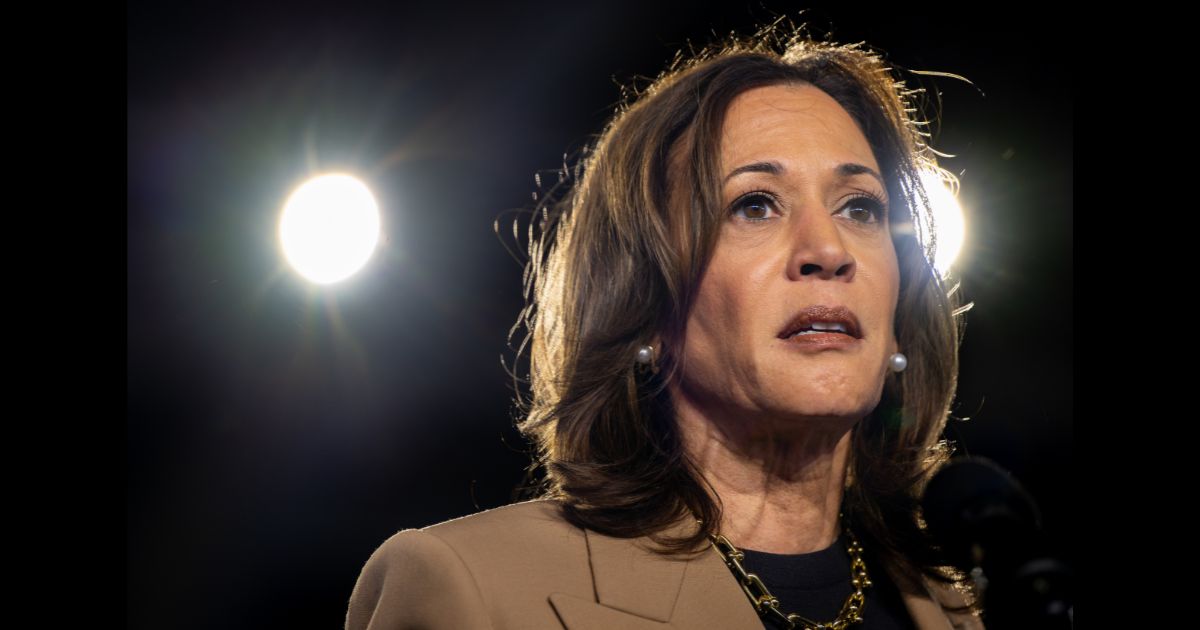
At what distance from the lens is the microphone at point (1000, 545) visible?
1456 millimetres

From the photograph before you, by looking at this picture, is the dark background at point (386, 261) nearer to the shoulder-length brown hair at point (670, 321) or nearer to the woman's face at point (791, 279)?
the shoulder-length brown hair at point (670, 321)

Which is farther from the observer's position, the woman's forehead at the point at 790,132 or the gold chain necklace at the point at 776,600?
the woman's forehead at the point at 790,132

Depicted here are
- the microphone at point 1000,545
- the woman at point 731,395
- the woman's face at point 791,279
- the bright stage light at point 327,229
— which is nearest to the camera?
the microphone at point 1000,545

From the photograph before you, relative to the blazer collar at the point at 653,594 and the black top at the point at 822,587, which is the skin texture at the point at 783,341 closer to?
the black top at the point at 822,587

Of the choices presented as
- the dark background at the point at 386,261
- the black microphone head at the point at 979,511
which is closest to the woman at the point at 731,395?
the black microphone head at the point at 979,511

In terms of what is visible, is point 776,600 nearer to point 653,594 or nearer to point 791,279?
point 653,594

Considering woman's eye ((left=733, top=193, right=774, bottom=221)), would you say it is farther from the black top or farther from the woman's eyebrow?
the black top

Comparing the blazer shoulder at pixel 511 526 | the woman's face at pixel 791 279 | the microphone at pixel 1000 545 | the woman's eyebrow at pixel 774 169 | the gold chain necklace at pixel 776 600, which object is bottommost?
the gold chain necklace at pixel 776 600

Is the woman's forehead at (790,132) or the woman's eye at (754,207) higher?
the woman's forehead at (790,132)

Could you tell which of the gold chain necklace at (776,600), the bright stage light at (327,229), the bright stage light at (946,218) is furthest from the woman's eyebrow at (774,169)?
the bright stage light at (327,229)

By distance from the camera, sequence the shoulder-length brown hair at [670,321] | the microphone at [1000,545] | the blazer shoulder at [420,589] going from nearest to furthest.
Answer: the microphone at [1000,545] → the blazer shoulder at [420,589] → the shoulder-length brown hair at [670,321]

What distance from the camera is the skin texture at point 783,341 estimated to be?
2389 millimetres

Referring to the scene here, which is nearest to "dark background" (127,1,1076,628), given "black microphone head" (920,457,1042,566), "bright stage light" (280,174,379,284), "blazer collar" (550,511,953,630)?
"bright stage light" (280,174,379,284)

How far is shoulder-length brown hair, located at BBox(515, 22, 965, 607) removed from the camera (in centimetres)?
252
